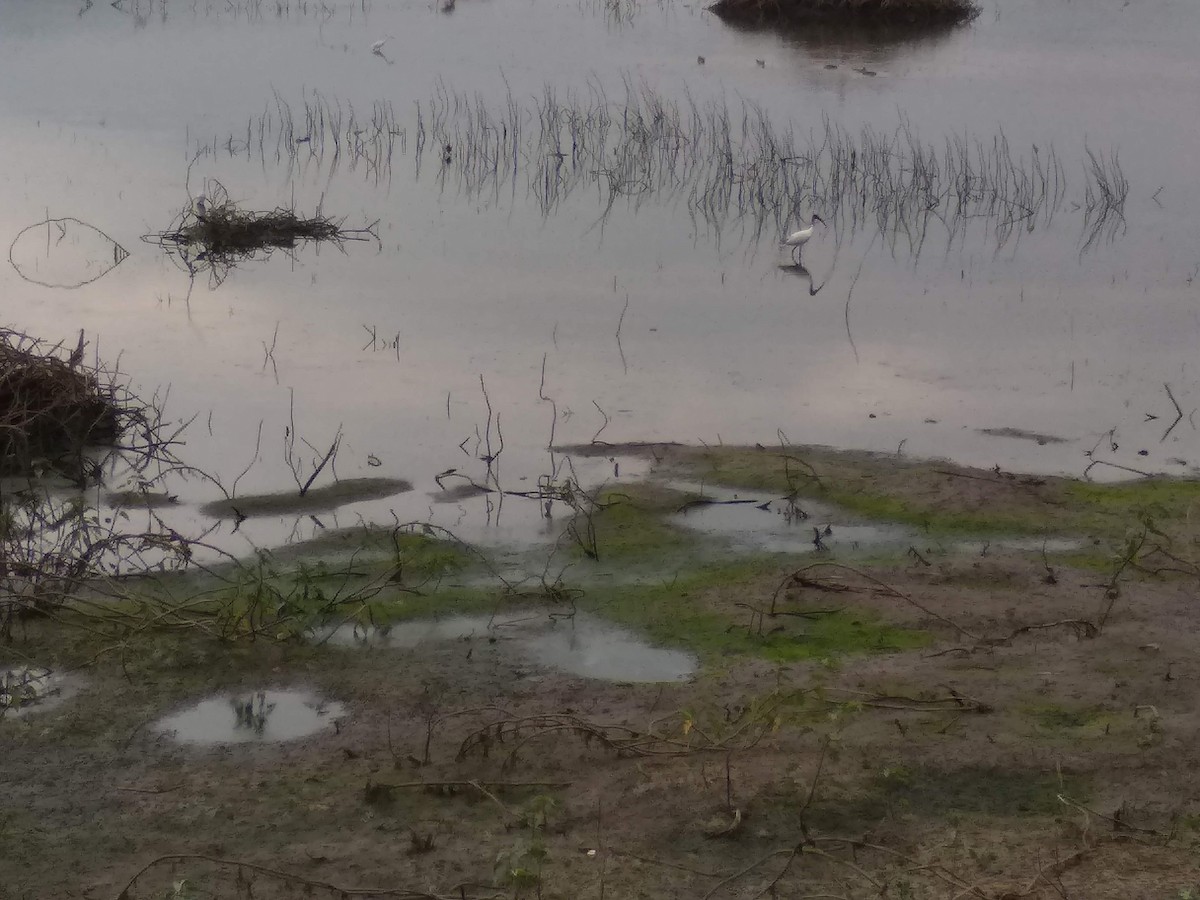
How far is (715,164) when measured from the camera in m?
10.9

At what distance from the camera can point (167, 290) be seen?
26.0 feet

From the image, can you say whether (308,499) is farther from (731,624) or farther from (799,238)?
(799,238)

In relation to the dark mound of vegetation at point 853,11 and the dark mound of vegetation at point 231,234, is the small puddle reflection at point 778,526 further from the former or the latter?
the dark mound of vegetation at point 853,11

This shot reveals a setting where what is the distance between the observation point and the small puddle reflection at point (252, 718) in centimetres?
348

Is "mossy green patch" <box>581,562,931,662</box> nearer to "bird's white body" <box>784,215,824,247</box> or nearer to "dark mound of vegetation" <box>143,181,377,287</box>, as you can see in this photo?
"bird's white body" <box>784,215,824,247</box>

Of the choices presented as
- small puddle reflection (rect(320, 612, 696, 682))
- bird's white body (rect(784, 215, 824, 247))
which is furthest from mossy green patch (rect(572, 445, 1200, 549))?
bird's white body (rect(784, 215, 824, 247))

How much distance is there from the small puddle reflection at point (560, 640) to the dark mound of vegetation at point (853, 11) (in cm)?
1719

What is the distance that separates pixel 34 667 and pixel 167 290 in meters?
4.54

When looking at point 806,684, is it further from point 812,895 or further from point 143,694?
point 143,694

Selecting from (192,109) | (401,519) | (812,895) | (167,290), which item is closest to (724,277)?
(167,290)

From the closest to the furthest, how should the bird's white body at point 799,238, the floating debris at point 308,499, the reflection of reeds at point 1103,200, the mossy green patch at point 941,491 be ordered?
1. the mossy green patch at point 941,491
2. the floating debris at point 308,499
3. the bird's white body at point 799,238
4. the reflection of reeds at point 1103,200

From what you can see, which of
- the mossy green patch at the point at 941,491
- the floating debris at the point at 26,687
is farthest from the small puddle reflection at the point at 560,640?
the mossy green patch at the point at 941,491

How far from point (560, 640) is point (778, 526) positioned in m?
1.16

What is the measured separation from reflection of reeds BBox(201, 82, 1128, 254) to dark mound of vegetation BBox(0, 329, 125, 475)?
4898 millimetres
